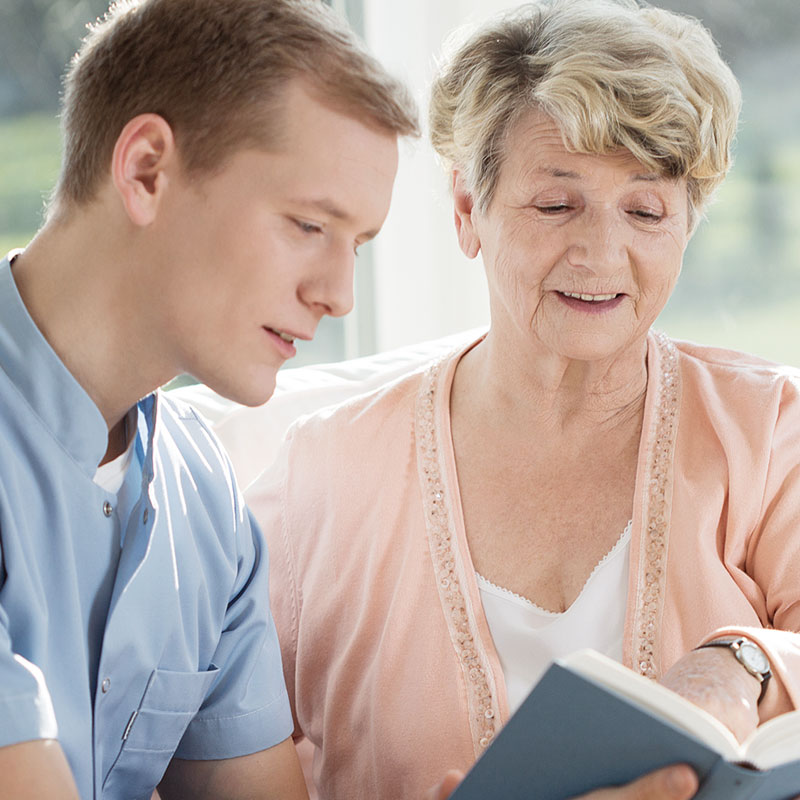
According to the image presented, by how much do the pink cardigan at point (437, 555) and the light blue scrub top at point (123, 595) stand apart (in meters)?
0.20

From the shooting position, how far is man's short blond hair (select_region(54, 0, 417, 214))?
3.95ft

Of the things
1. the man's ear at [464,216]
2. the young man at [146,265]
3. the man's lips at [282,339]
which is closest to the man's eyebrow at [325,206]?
the young man at [146,265]

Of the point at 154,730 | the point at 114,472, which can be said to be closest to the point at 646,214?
the point at 114,472

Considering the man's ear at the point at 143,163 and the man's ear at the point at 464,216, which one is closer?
→ the man's ear at the point at 143,163

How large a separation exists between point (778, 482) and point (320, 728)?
806 millimetres

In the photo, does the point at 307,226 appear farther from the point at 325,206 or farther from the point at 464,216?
the point at 464,216

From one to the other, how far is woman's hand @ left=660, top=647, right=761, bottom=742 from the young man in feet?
1.95

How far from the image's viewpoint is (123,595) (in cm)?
128

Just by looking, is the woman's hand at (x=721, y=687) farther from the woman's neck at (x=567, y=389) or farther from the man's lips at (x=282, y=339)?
the man's lips at (x=282, y=339)

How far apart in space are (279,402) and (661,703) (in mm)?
1203

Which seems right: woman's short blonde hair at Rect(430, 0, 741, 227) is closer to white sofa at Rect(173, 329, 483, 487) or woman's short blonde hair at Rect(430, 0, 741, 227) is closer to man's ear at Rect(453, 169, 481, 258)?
man's ear at Rect(453, 169, 481, 258)

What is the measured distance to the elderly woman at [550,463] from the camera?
5.19 ft

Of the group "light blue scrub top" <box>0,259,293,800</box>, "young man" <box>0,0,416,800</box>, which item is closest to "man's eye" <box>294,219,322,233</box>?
→ "young man" <box>0,0,416,800</box>

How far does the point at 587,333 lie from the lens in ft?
5.32
